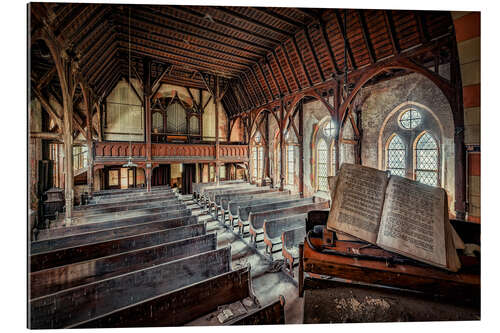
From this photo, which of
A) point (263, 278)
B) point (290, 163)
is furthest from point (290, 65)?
point (263, 278)

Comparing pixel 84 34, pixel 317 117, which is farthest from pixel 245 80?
pixel 84 34

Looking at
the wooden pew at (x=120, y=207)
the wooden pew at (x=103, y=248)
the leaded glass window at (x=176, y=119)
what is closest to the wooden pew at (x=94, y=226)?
the wooden pew at (x=103, y=248)

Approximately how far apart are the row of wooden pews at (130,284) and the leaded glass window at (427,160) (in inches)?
276

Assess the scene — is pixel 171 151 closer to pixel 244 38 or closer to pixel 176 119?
pixel 176 119

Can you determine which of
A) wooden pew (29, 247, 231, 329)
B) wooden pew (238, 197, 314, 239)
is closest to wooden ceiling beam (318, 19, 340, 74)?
wooden pew (238, 197, 314, 239)

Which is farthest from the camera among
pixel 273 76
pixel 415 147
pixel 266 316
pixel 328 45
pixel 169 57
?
pixel 273 76

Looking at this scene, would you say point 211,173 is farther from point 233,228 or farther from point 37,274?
point 37,274

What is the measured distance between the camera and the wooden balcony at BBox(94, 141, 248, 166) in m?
9.74

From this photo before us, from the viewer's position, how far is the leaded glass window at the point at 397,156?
7.55 m

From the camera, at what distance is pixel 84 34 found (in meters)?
5.36

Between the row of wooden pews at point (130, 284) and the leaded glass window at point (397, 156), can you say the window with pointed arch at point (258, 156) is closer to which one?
the leaded glass window at point (397, 156)

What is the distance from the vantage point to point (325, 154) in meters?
→ 10.4

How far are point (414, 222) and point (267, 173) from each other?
11063 mm

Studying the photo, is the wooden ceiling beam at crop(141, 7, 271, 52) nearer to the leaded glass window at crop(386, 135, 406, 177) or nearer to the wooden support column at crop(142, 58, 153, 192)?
the wooden support column at crop(142, 58, 153, 192)
